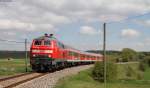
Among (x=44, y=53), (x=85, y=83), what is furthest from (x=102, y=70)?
(x=85, y=83)

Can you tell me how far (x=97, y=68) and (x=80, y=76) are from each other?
25.3 feet

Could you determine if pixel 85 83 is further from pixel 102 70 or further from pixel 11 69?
pixel 11 69

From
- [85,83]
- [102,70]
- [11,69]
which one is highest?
[11,69]

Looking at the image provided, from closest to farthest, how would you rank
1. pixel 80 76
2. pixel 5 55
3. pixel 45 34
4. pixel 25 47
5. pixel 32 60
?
pixel 80 76, pixel 32 60, pixel 45 34, pixel 25 47, pixel 5 55

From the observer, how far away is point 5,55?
138m

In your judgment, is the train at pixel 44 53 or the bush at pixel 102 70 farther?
the bush at pixel 102 70

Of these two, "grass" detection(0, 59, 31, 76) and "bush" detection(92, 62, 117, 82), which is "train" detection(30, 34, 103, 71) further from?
"bush" detection(92, 62, 117, 82)

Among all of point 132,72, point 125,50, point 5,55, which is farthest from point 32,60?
point 5,55

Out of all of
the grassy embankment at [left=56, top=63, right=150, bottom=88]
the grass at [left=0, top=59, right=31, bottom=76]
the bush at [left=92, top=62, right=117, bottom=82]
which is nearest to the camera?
the grassy embankment at [left=56, top=63, right=150, bottom=88]

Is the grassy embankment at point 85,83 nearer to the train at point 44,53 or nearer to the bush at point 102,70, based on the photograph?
the bush at point 102,70

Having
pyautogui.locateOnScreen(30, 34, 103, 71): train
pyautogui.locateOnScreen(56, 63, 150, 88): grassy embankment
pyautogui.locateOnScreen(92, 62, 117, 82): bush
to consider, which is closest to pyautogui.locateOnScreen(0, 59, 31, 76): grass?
pyautogui.locateOnScreen(30, 34, 103, 71): train

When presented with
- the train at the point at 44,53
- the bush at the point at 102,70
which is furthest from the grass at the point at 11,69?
the bush at the point at 102,70

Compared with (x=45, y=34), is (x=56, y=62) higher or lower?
lower

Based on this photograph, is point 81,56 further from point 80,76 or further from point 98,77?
Answer: point 80,76
